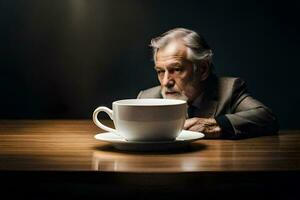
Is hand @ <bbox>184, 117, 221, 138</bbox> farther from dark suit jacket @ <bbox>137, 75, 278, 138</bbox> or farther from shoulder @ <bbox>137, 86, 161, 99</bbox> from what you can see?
shoulder @ <bbox>137, 86, 161, 99</bbox>

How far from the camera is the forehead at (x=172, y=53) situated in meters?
2.04

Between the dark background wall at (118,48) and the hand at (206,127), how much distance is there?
2.51 feet

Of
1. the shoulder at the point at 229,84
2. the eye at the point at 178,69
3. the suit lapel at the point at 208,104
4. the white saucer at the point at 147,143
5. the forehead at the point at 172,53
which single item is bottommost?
the suit lapel at the point at 208,104

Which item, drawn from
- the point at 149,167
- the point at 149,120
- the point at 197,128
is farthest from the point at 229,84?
the point at 149,167

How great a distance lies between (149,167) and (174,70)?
890mm

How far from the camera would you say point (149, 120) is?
1.35 meters

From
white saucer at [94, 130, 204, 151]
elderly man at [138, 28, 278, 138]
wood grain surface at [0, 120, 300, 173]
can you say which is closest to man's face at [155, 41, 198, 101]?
elderly man at [138, 28, 278, 138]

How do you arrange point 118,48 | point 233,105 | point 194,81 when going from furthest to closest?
point 118,48
point 194,81
point 233,105

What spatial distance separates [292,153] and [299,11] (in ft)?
3.65

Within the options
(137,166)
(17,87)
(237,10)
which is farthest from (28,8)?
(137,166)

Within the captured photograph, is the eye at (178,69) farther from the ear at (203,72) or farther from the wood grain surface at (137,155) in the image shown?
the wood grain surface at (137,155)

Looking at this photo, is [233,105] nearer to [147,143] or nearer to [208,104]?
[208,104]

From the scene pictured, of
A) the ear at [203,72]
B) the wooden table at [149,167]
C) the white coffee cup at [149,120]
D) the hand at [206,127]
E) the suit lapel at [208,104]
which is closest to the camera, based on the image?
the wooden table at [149,167]

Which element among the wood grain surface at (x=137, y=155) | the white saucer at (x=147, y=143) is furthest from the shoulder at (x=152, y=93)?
the white saucer at (x=147, y=143)
